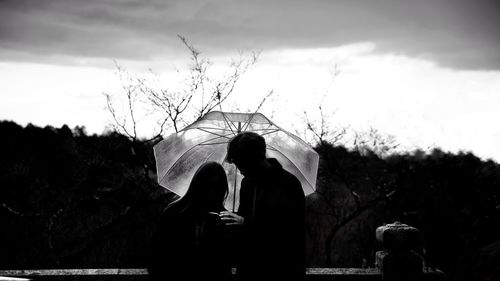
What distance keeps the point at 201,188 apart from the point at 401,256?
322 centimetres

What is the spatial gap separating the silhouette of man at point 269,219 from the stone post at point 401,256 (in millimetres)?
2447

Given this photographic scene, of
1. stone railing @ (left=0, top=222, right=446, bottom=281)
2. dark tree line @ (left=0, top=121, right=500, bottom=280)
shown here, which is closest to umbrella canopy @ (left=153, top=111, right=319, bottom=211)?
stone railing @ (left=0, top=222, right=446, bottom=281)

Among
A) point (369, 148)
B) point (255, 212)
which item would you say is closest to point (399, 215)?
point (369, 148)

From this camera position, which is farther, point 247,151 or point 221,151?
point 221,151

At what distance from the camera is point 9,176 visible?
20828mm

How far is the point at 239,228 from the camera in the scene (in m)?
2.88

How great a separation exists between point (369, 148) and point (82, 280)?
14.7 meters

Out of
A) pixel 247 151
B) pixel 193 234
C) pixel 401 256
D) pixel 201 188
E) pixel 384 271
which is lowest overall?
pixel 384 271

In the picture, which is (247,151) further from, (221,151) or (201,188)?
(221,151)

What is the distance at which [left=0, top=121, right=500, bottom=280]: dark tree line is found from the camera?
55.1ft

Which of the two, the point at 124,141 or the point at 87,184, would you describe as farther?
the point at 87,184

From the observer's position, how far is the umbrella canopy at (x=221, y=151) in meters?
3.98

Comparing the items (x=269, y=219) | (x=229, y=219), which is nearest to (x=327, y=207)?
(x=269, y=219)

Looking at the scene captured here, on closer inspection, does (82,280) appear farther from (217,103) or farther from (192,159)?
(217,103)
